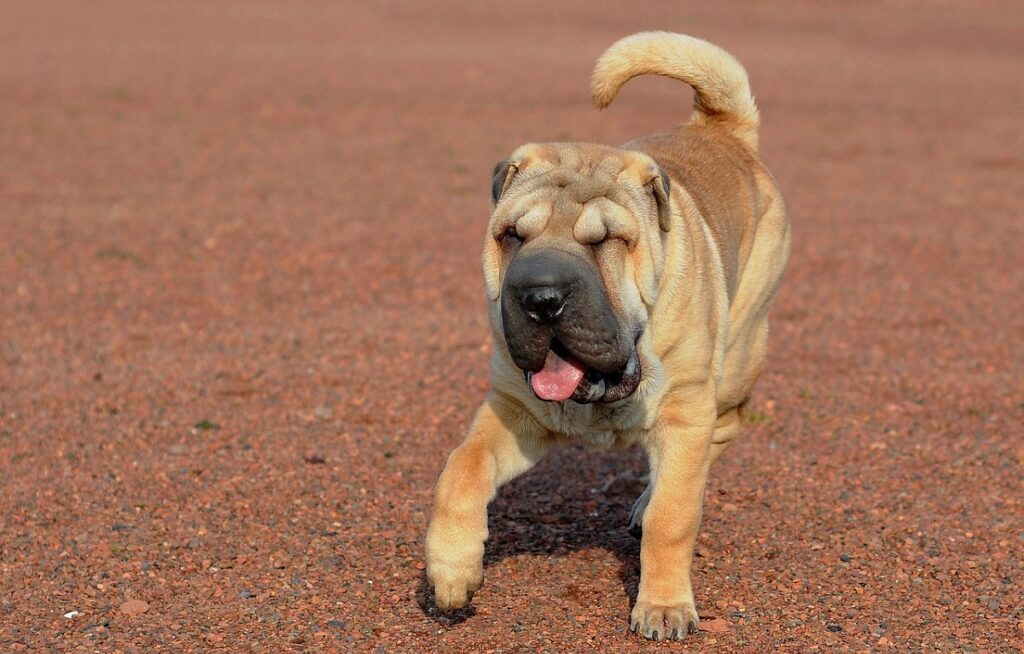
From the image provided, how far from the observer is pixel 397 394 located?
823 centimetres

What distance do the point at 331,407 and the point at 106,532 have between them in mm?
2111

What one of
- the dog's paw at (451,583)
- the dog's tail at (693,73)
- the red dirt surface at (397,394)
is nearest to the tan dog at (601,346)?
the dog's paw at (451,583)

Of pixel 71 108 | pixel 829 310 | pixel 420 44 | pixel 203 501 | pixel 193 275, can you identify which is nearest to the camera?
pixel 203 501

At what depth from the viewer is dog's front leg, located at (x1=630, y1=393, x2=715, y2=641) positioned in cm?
499

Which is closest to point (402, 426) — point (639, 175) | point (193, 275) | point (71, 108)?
point (639, 175)

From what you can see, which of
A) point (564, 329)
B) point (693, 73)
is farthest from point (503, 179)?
point (693, 73)

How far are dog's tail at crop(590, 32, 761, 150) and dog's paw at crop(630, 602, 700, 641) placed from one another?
229cm

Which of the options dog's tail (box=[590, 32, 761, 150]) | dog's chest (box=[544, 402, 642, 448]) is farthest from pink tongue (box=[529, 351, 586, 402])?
dog's tail (box=[590, 32, 761, 150])

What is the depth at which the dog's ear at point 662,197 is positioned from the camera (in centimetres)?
498

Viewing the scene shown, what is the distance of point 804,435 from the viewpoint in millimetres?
7609

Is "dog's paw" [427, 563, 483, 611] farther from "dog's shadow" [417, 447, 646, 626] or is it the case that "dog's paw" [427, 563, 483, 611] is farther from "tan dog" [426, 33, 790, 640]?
"dog's shadow" [417, 447, 646, 626]

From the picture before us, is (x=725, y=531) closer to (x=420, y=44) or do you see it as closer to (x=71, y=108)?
(x=71, y=108)

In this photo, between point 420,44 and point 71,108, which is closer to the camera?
point 71,108

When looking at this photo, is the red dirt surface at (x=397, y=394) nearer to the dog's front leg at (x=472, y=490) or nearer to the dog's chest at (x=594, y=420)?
the dog's front leg at (x=472, y=490)
